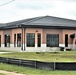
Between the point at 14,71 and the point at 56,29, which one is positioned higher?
the point at 56,29

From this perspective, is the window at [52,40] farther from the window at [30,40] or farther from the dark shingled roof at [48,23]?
the window at [30,40]

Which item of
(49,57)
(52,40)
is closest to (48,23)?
(52,40)

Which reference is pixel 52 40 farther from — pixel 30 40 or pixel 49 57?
pixel 49 57

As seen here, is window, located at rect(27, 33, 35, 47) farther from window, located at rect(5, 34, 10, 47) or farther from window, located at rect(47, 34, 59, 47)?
window, located at rect(5, 34, 10, 47)

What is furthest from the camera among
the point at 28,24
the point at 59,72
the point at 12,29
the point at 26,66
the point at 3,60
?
the point at 12,29

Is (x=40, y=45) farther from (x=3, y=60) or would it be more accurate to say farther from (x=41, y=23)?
(x=3, y=60)

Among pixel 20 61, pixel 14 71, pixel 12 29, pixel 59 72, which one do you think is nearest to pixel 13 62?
pixel 20 61

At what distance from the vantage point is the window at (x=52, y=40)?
5044cm

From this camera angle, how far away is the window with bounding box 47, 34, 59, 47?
50.4 metres

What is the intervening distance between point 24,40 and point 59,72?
30.7 meters

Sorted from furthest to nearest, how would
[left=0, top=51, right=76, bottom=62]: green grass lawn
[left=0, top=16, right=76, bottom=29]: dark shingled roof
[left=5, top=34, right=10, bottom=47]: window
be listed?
[left=5, top=34, right=10, bottom=47]: window → [left=0, top=16, right=76, bottom=29]: dark shingled roof → [left=0, top=51, right=76, bottom=62]: green grass lawn

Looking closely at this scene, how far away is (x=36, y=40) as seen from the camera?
161 ft

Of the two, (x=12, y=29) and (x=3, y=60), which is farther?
(x=12, y=29)

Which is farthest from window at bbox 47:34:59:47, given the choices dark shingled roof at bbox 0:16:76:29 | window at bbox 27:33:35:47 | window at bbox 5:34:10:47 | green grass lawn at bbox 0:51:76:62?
green grass lawn at bbox 0:51:76:62
